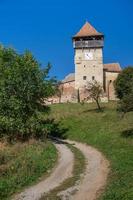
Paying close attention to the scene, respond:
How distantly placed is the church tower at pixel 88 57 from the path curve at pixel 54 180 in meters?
49.9

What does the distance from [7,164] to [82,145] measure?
42.4 feet

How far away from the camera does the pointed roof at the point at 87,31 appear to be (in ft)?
261

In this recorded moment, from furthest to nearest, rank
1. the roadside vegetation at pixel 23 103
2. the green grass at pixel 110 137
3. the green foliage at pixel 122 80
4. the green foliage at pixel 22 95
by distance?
the green foliage at pixel 122 80 → the green foliage at pixel 22 95 → the roadside vegetation at pixel 23 103 → the green grass at pixel 110 137

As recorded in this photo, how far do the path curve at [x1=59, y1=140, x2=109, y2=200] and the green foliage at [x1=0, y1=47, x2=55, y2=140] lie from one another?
8.83m

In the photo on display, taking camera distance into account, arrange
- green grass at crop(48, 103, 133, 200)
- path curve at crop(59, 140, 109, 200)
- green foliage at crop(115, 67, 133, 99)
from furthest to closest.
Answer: green foliage at crop(115, 67, 133, 99), green grass at crop(48, 103, 133, 200), path curve at crop(59, 140, 109, 200)

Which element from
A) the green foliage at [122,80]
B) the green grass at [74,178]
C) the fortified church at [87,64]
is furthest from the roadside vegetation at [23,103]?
the fortified church at [87,64]

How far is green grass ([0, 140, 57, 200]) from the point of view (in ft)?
62.5

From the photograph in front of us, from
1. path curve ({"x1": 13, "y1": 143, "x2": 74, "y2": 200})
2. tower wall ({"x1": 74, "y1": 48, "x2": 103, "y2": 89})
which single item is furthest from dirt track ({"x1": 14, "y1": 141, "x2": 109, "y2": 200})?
tower wall ({"x1": 74, "y1": 48, "x2": 103, "y2": 89})

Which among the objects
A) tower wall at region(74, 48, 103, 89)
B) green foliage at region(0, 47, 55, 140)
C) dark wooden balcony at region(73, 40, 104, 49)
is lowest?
green foliage at region(0, 47, 55, 140)

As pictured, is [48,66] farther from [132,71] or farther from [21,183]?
[132,71]

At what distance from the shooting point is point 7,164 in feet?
75.9

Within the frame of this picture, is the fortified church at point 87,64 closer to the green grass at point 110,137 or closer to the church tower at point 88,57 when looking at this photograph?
the church tower at point 88,57

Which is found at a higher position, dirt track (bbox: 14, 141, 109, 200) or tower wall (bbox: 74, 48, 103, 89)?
tower wall (bbox: 74, 48, 103, 89)

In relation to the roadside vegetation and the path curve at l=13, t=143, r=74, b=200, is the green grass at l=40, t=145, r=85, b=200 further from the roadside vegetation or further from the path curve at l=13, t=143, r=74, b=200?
the roadside vegetation
